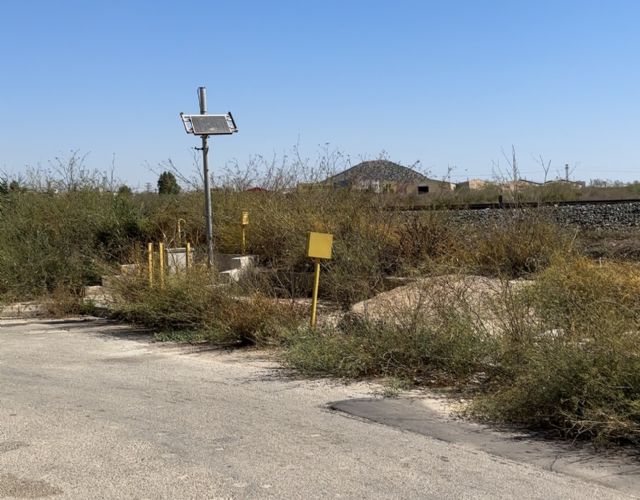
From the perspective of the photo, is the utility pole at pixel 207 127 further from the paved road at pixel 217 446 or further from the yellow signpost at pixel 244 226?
the paved road at pixel 217 446

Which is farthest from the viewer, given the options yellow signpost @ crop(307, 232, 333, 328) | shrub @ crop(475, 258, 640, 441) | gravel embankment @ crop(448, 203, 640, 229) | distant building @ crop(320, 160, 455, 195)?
gravel embankment @ crop(448, 203, 640, 229)

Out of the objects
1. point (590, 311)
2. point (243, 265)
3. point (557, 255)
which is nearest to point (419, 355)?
point (590, 311)

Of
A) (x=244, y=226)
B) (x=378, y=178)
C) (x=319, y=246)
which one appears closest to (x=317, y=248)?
(x=319, y=246)

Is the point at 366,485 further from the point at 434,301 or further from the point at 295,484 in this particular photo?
the point at 434,301

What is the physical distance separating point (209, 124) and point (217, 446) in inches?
311

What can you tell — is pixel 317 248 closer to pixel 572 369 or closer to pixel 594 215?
pixel 572 369

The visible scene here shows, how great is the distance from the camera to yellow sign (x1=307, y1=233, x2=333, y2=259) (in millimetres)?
9664

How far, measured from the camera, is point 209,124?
41.3 feet

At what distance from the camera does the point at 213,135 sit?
41.4 feet

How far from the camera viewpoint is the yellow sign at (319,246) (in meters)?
9.66

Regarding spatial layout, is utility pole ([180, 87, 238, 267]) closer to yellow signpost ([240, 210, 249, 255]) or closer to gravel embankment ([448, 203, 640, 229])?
yellow signpost ([240, 210, 249, 255])

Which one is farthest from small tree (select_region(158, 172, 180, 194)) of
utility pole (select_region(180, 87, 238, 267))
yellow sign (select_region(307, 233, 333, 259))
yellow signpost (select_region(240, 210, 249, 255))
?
yellow sign (select_region(307, 233, 333, 259))

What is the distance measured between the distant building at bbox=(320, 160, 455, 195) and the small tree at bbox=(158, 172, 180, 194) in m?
5.18

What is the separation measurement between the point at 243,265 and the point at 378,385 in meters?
7.53
